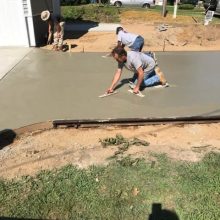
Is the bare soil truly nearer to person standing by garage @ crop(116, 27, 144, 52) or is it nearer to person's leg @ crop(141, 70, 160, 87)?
person's leg @ crop(141, 70, 160, 87)

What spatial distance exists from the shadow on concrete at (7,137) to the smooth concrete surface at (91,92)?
22cm

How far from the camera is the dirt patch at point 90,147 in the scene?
479 centimetres

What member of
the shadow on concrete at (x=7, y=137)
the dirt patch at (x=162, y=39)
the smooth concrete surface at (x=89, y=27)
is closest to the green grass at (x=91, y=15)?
the smooth concrete surface at (x=89, y=27)

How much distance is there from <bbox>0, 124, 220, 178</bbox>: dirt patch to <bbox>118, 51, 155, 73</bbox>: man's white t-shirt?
151cm

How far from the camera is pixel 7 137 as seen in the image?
5.59 meters

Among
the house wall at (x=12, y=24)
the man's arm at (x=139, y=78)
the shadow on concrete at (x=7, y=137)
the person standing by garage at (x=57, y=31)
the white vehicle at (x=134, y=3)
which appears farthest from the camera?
the white vehicle at (x=134, y=3)

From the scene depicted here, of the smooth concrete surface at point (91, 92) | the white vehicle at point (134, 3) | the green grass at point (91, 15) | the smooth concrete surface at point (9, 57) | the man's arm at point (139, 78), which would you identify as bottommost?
the white vehicle at point (134, 3)

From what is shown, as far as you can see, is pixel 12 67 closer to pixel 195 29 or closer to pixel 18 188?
pixel 18 188

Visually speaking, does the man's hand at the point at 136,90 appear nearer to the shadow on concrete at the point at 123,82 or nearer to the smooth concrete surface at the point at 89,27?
the shadow on concrete at the point at 123,82

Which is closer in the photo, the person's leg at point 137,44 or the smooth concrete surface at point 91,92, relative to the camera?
the smooth concrete surface at point 91,92

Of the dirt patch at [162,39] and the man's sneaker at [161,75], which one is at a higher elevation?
the man's sneaker at [161,75]

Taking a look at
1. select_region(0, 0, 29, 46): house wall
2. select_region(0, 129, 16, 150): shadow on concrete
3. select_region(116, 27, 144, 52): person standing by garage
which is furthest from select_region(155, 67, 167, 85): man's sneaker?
select_region(0, 0, 29, 46): house wall

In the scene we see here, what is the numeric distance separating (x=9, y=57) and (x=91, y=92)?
4232 mm

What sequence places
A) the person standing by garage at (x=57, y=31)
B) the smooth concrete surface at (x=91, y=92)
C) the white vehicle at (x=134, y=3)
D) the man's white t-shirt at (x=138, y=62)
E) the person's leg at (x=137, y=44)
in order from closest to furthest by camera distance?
the smooth concrete surface at (x=91, y=92), the man's white t-shirt at (x=138, y=62), the person's leg at (x=137, y=44), the person standing by garage at (x=57, y=31), the white vehicle at (x=134, y=3)
